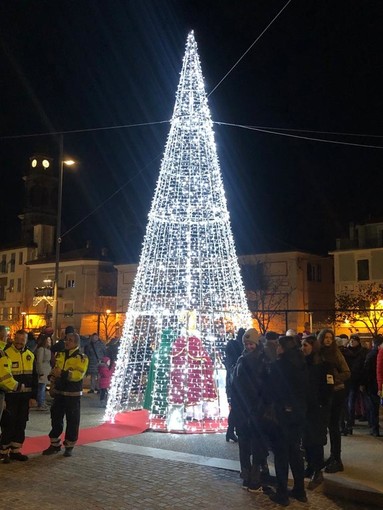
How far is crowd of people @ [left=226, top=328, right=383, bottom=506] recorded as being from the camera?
6297mm

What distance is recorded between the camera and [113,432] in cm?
1022

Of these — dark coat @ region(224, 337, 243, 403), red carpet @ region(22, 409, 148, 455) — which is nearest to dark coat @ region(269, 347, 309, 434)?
dark coat @ region(224, 337, 243, 403)

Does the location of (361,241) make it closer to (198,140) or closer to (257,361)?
(198,140)

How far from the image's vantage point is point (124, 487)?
6.57 m

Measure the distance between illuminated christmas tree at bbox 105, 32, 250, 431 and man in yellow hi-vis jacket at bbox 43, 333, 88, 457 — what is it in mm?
2611

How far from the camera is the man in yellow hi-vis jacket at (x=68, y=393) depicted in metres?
8.34

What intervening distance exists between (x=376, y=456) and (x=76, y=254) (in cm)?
4552

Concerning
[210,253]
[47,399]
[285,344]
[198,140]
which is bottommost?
[47,399]

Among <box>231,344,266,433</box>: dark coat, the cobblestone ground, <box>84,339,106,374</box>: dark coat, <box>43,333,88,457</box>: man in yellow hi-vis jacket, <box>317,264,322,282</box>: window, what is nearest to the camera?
the cobblestone ground

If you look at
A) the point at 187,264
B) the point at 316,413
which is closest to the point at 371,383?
the point at 316,413

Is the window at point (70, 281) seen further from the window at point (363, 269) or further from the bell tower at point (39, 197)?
the window at point (363, 269)

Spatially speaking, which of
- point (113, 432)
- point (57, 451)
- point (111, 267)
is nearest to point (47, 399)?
point (113, 432)

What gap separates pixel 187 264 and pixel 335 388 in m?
4.59

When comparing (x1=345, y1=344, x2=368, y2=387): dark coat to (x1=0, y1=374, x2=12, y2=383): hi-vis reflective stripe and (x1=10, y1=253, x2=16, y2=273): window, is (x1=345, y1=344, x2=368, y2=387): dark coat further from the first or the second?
(x1=10, y1=253, x2=16, y2=273): window
